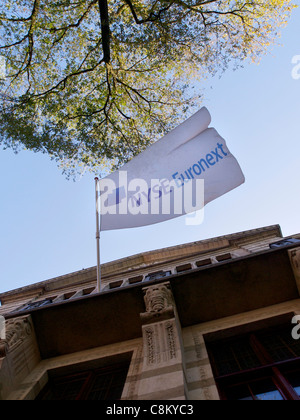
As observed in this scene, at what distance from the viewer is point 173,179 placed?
11.4 meters

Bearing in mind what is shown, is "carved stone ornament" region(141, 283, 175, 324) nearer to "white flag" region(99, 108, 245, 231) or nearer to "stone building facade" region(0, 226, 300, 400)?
"stone building facade" region(0, 226, 300, 400)

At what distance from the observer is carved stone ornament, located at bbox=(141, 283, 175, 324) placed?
9.03 m

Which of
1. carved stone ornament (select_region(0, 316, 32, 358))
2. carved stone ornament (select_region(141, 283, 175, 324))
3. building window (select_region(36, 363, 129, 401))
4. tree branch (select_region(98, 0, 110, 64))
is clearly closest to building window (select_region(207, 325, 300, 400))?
carved stone ornament (select_region(141, 283, 175, 324))

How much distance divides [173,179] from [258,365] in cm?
652

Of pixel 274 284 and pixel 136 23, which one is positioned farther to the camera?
pixel 136 23

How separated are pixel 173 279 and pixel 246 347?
119 inches

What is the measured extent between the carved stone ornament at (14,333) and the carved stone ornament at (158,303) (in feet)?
13.0

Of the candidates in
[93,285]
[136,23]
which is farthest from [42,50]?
[93,285]

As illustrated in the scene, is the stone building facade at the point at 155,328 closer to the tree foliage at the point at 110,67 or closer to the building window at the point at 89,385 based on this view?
the building window at the point at 89,385

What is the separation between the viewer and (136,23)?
1661cm

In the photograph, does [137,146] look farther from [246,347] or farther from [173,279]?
[246,347]

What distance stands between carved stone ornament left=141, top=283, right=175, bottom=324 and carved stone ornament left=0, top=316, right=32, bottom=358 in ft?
13.0

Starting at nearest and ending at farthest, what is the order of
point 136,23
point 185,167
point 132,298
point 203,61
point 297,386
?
point 297,386, point 132,298, point 185,167, point 136,23, point 203,61

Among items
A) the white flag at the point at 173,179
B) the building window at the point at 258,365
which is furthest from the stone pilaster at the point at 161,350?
the white flag at the point at 173,179
